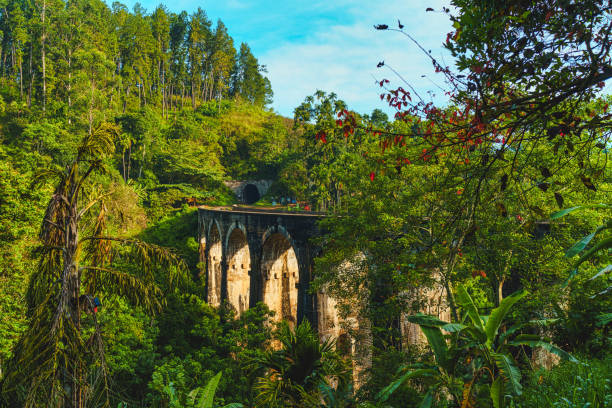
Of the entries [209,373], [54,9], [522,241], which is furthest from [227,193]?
[522,241]

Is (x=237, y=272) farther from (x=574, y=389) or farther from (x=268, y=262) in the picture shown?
(x=574, y=389)

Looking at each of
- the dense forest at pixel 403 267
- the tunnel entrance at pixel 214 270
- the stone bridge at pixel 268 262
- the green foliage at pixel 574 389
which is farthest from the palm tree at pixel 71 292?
the tunnel entrance at pixel 214 270

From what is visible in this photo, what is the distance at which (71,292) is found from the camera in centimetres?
454

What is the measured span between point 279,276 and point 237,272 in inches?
173

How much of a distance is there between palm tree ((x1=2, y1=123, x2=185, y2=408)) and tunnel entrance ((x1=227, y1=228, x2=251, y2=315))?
617 inches

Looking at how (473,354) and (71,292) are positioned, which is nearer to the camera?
(71,292)

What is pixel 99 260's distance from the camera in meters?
5.23

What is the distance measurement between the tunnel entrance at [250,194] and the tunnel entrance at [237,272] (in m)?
20.4

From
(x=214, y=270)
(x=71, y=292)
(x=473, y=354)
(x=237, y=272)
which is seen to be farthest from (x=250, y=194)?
(x=473, y=354)

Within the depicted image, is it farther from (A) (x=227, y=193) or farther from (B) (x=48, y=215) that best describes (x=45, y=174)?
(A) (x=227, y=193)

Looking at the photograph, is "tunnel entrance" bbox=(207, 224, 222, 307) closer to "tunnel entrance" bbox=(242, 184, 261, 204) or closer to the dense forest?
the dense forest

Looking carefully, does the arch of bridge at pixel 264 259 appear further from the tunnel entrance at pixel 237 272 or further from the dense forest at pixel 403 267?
the dense forest at pixel 403 267

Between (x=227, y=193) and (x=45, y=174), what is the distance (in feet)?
114

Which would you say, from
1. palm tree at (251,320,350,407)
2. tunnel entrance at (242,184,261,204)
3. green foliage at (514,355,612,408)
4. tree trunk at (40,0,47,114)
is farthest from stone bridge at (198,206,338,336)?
tree trunk at (40,0,47,114)
